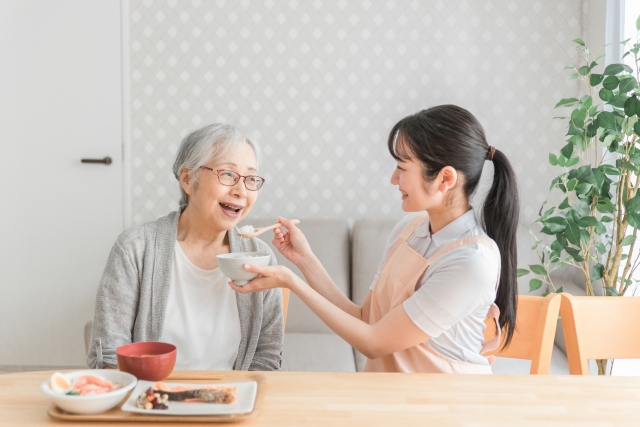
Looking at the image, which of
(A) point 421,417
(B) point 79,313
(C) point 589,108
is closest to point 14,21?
(B) point 79,313

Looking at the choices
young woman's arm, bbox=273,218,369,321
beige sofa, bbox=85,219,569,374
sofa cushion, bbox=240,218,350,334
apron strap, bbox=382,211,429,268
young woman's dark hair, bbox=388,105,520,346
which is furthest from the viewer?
sofa cushion, bbox=240,218,350,334

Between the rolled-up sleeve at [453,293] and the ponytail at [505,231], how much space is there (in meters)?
0.12

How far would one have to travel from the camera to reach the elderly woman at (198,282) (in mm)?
1608

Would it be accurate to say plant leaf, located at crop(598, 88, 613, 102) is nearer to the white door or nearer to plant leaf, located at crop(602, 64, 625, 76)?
plant leaf, located at crop(602, 64, 625, 76)

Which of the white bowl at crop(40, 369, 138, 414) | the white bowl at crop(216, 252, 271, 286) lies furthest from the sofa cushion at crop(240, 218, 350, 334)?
the white bowl at crop(40, 369, 138, 414)

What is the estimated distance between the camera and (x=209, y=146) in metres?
1.69

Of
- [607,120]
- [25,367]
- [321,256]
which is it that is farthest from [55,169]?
[607,120]

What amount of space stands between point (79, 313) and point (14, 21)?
165 cm

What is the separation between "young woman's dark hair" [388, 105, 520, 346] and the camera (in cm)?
152

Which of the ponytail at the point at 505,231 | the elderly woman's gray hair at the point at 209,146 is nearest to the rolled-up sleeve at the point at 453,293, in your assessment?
the ponytail at the point at 505,231

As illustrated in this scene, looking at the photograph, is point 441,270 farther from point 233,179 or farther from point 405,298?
point 233,179

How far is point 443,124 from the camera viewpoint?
1.52 metres

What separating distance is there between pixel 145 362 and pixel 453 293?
2.25 feet

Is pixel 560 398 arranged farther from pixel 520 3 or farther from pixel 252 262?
pixel 520 3
